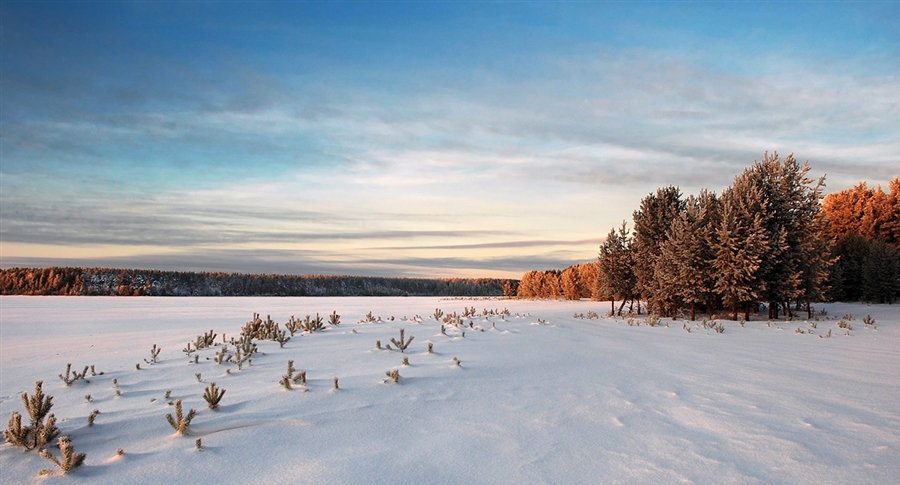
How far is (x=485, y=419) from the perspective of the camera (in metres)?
4.25

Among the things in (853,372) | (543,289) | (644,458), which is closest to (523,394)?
(644,458)

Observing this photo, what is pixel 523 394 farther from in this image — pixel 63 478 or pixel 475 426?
pixel 63 478

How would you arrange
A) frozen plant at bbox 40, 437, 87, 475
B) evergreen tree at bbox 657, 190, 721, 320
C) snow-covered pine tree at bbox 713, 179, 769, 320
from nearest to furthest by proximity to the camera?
frozen plant at bbox 40, 437, 87, 475 → snow-covered pine tree at bbox 713, 179, 769, 320 → evergreen tree at bbox 657, 190, 721, 320

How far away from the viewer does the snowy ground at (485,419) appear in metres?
3.27

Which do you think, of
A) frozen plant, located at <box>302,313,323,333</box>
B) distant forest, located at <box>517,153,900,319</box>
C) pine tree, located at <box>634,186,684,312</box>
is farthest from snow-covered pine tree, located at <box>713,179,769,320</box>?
frozen plant, located at <box>302,313,323,333</box>

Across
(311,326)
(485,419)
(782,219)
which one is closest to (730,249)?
(782,219)

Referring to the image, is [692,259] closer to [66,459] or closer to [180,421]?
[180,421]

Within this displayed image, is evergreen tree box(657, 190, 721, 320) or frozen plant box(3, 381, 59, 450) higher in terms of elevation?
evergreen tree box(657, 190, 721, 320)

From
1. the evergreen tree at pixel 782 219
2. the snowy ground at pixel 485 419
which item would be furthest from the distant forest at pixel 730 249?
the snowy ground at pixel 485 419

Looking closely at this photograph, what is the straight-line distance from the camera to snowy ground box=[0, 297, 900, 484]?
3.27 meters

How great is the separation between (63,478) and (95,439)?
678 millimetres

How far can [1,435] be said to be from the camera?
12.2 feet

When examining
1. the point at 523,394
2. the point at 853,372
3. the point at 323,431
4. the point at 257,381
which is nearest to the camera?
the point at 323,431

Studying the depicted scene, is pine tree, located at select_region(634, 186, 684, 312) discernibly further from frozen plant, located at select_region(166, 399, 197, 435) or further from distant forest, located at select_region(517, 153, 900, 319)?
frozen plant, located at select_region(166, 399, 197, 435)
